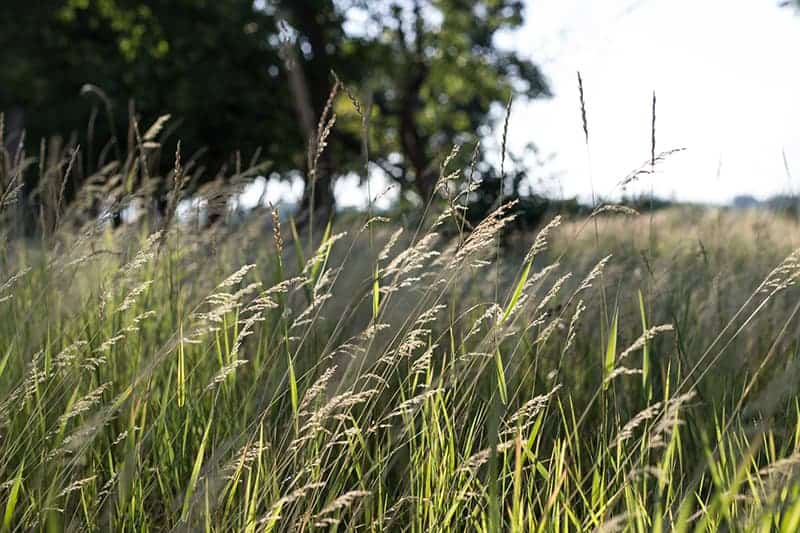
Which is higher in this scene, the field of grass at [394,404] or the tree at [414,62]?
the tree at [414,62]

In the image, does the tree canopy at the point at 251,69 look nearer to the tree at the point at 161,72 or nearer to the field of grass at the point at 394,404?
the tree at the point at 161,72

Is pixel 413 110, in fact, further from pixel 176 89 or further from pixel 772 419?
pixel 772 419

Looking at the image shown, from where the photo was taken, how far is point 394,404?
7.40ft

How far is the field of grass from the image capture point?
1.52 meters

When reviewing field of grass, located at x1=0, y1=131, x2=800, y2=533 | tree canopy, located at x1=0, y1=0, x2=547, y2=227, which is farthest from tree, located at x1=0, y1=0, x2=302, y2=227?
field of grass, located at x1=0, y1=131, x2=800, y2=533

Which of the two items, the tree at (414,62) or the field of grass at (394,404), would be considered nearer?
Result: the field of grass at (394,404)

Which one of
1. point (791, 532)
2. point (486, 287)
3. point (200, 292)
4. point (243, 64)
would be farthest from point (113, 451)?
point (243, 64)

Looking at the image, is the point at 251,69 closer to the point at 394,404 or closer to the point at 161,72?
the point at 161,72

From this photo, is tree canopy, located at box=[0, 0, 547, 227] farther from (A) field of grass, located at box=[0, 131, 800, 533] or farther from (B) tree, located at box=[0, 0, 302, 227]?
(A) field of grass, located at box=[0, 131, 800, 533]

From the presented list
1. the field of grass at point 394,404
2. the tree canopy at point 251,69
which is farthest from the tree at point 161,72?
the field of grass at point 394,404

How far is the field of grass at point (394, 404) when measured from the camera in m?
1.52

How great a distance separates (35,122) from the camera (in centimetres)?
1631

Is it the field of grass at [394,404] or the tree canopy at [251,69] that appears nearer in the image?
the field of grass at [394,404]

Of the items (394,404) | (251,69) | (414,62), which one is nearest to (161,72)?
(251,69)
